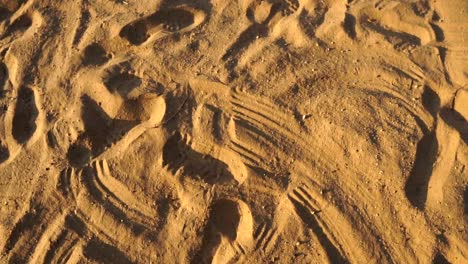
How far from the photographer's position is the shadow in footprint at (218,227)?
3514 mm

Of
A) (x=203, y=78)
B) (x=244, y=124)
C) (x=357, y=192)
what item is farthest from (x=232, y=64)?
(x=357, y=192)

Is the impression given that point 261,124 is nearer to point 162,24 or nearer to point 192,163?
point 192,163

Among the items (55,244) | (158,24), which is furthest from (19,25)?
(55,244)

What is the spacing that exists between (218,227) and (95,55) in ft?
6.12

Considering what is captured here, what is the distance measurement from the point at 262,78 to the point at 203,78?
0.50 m

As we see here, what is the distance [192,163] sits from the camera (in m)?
3.67

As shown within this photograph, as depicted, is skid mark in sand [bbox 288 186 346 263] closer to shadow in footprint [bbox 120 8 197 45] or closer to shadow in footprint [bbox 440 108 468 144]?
shadow in footprint [bbox 440 108 468 144]

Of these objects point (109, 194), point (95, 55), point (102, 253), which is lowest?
point (102, 253)

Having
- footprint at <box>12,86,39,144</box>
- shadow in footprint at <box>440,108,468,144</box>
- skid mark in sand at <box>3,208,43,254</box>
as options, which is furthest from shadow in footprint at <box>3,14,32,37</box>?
shadow in footprint at <box>440,108,468,144</box>

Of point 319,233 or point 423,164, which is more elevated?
point 423,164

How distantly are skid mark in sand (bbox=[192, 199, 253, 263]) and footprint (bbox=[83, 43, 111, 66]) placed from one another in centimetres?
163

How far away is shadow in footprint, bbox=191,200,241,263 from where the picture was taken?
138 inches

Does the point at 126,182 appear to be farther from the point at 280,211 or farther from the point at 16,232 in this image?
the point at 280,211

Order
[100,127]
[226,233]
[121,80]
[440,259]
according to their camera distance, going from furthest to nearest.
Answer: [121,80] → [100,127] → [226,233] → [440,259]
